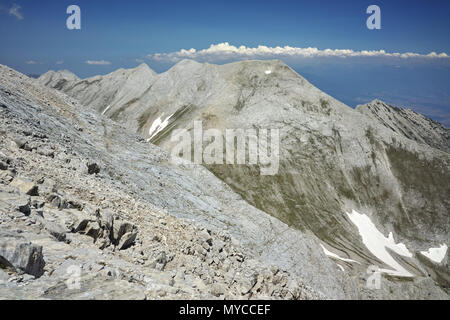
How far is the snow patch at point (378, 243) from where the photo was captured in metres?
86.2

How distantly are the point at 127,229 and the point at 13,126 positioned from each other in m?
17.0

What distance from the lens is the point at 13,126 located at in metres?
26.7

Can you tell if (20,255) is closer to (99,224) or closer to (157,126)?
(99,224)

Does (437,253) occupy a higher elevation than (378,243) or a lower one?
lower

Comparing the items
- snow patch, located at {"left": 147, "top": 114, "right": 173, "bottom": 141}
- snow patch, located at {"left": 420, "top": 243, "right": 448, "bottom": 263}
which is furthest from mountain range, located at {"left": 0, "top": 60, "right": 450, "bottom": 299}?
snow patch, located at {"left": 147, "top": 114, "right": 173, "bottom": 141}

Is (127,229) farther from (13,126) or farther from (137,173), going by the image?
(137,173)
